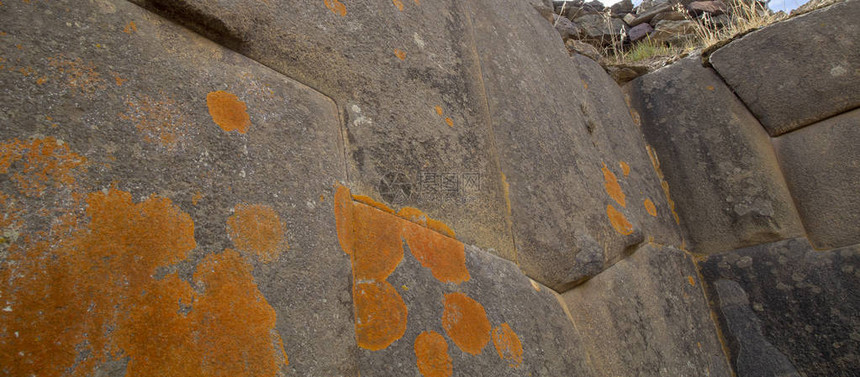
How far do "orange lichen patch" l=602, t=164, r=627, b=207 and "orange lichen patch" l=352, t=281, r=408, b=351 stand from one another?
1.38m

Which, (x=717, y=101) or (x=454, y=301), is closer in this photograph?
(x=454, y=301)

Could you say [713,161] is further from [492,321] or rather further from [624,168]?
[492,321]

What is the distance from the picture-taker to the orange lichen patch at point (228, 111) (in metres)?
1.07

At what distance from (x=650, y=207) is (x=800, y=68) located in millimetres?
1059

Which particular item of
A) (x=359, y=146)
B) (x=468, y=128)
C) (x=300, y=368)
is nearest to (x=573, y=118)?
(x=468, y=128)

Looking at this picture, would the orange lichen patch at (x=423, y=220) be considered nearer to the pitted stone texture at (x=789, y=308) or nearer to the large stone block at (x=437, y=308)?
the large stone block at (x=437, y=308)

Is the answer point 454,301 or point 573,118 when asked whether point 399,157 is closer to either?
point 454,301

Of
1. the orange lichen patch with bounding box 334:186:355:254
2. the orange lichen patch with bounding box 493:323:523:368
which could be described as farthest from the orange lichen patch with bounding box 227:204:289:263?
the orange lichen patch with bounding box 493:323:523:368

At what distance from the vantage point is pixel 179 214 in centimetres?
90

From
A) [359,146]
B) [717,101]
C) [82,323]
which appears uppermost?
[82,323]

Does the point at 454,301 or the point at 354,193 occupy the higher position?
the point at 354,193

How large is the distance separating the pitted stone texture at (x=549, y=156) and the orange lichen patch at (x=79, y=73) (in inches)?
48.4

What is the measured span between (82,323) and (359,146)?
2.56ft

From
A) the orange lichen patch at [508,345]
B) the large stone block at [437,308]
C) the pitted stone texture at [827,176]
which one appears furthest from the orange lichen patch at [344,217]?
the pitted stone texture at [827,176]
